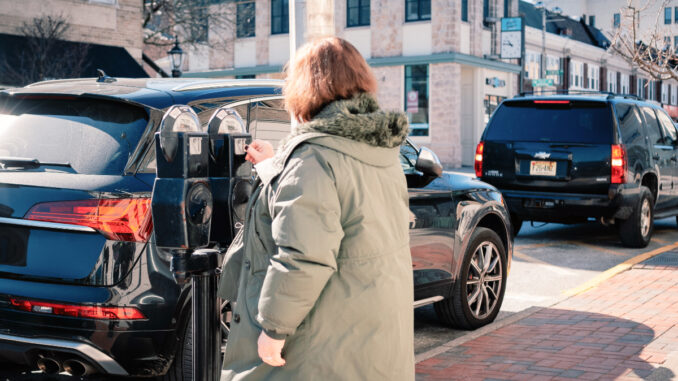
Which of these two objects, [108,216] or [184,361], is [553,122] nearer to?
[184,361]

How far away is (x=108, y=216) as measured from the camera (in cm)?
373

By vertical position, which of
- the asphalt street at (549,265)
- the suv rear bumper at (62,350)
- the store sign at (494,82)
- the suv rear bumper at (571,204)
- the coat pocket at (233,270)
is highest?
the store sign at (494,82)

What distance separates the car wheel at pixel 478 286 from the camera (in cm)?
578

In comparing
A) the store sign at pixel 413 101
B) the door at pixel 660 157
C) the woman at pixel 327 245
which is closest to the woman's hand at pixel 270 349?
the woman at pixel 327 245

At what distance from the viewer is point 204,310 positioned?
3.23m

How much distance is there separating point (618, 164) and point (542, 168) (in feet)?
2.83

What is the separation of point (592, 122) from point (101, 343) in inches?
291

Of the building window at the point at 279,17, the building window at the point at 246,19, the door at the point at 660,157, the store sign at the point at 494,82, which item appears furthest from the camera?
→ the building window at the point at 246,19

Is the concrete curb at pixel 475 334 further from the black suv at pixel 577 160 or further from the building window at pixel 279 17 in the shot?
the building window at pixel 279 17

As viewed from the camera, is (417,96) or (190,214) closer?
(190,214)

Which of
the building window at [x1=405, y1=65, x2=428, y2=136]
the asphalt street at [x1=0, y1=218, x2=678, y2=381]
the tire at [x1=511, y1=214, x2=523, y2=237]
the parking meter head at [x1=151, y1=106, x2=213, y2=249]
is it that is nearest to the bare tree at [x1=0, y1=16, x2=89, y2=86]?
the asphalt street at [x1=0, y1=218, x2=678, y2=381]

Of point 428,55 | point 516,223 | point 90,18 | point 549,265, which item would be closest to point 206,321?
point 549,265

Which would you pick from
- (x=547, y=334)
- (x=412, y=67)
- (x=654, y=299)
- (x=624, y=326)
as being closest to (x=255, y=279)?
(x=547, y=334)

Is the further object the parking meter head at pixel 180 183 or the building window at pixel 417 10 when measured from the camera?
the building window at pixel 417 10
